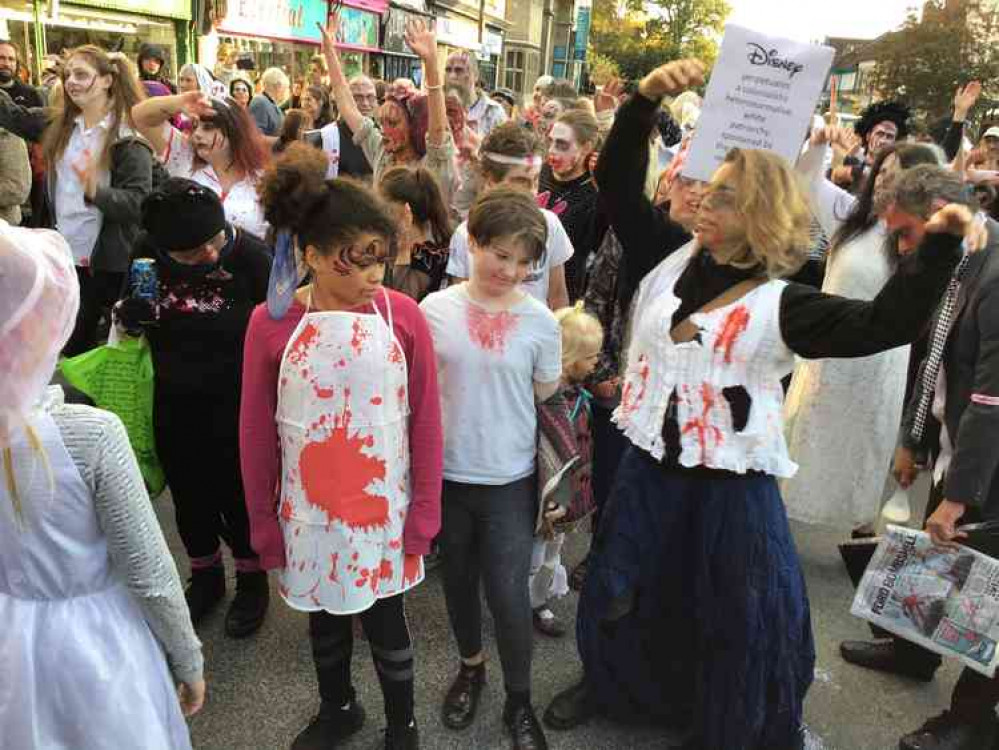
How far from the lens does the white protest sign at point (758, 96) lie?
6.88 feet

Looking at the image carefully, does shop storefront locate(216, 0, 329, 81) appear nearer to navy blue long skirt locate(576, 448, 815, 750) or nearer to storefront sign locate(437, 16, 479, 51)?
storefront sign locate(437, 16, 479, 51)

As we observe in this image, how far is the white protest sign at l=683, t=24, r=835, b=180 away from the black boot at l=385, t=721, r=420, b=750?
1856mm

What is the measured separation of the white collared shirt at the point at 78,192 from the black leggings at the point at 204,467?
5.75 feet

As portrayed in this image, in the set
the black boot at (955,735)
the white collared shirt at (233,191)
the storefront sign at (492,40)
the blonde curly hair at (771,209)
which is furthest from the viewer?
the storefront sign at (492,40)

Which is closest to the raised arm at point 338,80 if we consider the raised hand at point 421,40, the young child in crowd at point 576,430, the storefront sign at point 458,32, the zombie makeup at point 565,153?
the raised hand at point 421,40

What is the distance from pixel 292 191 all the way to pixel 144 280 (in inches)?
36.8

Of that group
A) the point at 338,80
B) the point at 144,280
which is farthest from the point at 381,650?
the point at 338,80

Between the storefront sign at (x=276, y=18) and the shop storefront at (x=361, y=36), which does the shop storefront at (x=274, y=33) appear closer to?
the storefront sign at (x=276, y=18)

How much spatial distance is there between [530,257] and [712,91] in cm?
68

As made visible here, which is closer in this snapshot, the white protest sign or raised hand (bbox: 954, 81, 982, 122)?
the white protest sign

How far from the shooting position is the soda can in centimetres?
265

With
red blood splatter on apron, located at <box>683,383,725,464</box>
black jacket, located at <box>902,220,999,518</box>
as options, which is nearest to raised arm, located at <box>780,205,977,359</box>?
red blood splatter on apron, located at <box>683,383,725,464</box>

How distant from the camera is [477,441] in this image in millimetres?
2365

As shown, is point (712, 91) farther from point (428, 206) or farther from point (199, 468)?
point (199, 468)
